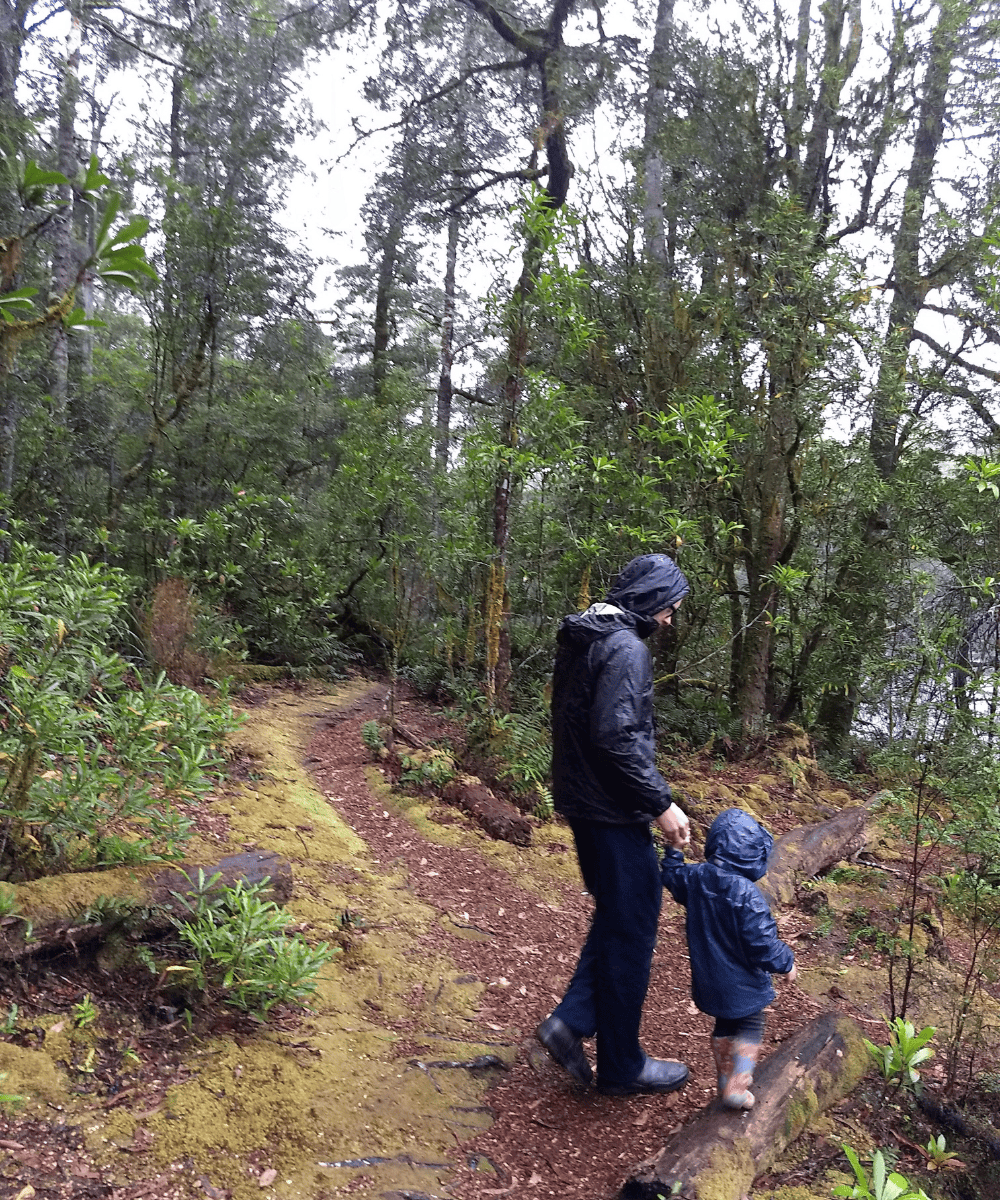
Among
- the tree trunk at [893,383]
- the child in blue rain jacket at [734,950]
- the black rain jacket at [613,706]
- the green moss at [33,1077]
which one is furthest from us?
the tree trunk at [893,383]

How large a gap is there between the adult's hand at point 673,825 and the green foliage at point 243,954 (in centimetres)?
144

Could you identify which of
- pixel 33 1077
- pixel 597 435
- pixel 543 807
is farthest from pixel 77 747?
pixel 597 435

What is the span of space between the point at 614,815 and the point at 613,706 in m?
0.41

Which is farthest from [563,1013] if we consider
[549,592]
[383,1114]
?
[549,592]

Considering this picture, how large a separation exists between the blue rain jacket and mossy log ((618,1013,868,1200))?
1.00ft

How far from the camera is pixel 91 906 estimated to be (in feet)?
9.91

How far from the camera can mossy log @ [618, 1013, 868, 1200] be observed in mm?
2527

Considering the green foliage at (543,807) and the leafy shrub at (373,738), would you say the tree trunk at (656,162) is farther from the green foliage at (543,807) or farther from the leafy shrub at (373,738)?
the green foliage at (543,807)

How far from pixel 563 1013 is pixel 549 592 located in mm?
4759

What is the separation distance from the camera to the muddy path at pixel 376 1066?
8.04 feet

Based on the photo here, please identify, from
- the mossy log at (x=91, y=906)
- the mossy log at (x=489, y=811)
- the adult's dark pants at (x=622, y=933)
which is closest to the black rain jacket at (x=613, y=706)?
the adult's dark pants at (x=622, y=933)

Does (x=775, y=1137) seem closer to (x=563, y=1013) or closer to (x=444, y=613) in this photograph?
(x=563, y=1013)

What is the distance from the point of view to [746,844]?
3.08 meters

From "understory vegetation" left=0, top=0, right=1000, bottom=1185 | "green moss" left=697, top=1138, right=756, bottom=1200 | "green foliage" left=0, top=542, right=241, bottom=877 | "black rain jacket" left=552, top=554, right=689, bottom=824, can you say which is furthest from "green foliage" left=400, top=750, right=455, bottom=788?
"green moss" left=697, top=1138, right=756, bottom=1200
